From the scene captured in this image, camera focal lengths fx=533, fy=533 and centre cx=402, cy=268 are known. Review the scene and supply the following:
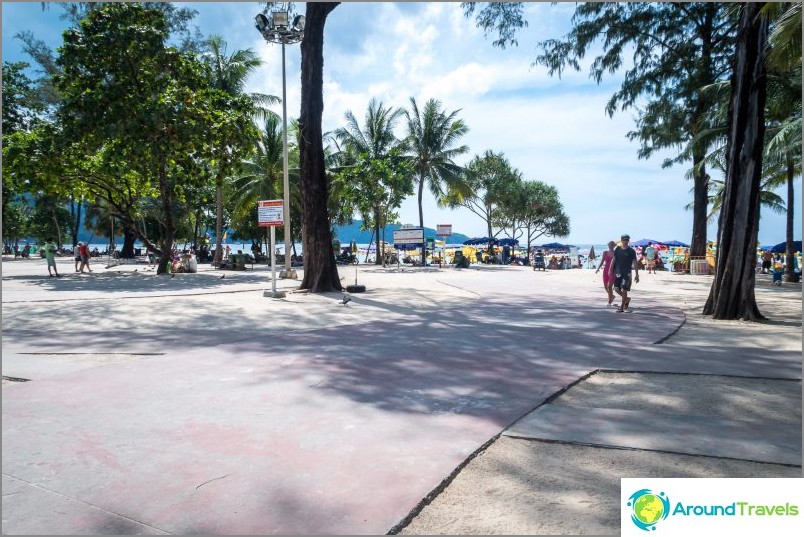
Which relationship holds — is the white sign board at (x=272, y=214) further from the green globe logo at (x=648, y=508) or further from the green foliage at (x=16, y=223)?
the green foliage at (x=16, y=223)

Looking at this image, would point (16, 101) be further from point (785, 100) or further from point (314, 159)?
point (785, 100)

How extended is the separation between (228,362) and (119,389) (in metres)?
1.45

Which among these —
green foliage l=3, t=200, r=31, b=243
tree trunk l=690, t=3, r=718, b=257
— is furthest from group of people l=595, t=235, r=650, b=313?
green foliage l=3, t=200, r=31, b=243

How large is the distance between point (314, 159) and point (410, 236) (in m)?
15.2

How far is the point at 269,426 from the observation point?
415 cm

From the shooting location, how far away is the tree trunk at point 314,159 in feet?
53.6

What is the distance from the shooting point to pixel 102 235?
64688mm

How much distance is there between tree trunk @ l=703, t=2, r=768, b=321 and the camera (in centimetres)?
1068

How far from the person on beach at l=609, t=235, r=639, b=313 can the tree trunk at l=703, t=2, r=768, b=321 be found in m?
1.76

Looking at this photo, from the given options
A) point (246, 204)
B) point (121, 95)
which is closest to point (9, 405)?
point (121, 95)

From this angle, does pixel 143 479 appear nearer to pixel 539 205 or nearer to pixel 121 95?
pixel 121 95

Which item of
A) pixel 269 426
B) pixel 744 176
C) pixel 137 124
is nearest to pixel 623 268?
pixel 744 176

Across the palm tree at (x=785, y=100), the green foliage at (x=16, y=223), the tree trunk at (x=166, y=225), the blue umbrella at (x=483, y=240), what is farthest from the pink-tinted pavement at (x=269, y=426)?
the green foliage at (x=16, y=223)

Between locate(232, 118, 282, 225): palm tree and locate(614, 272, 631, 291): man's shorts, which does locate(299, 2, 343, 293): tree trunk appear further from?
locate(232, 118, 282, 225): palm tree
